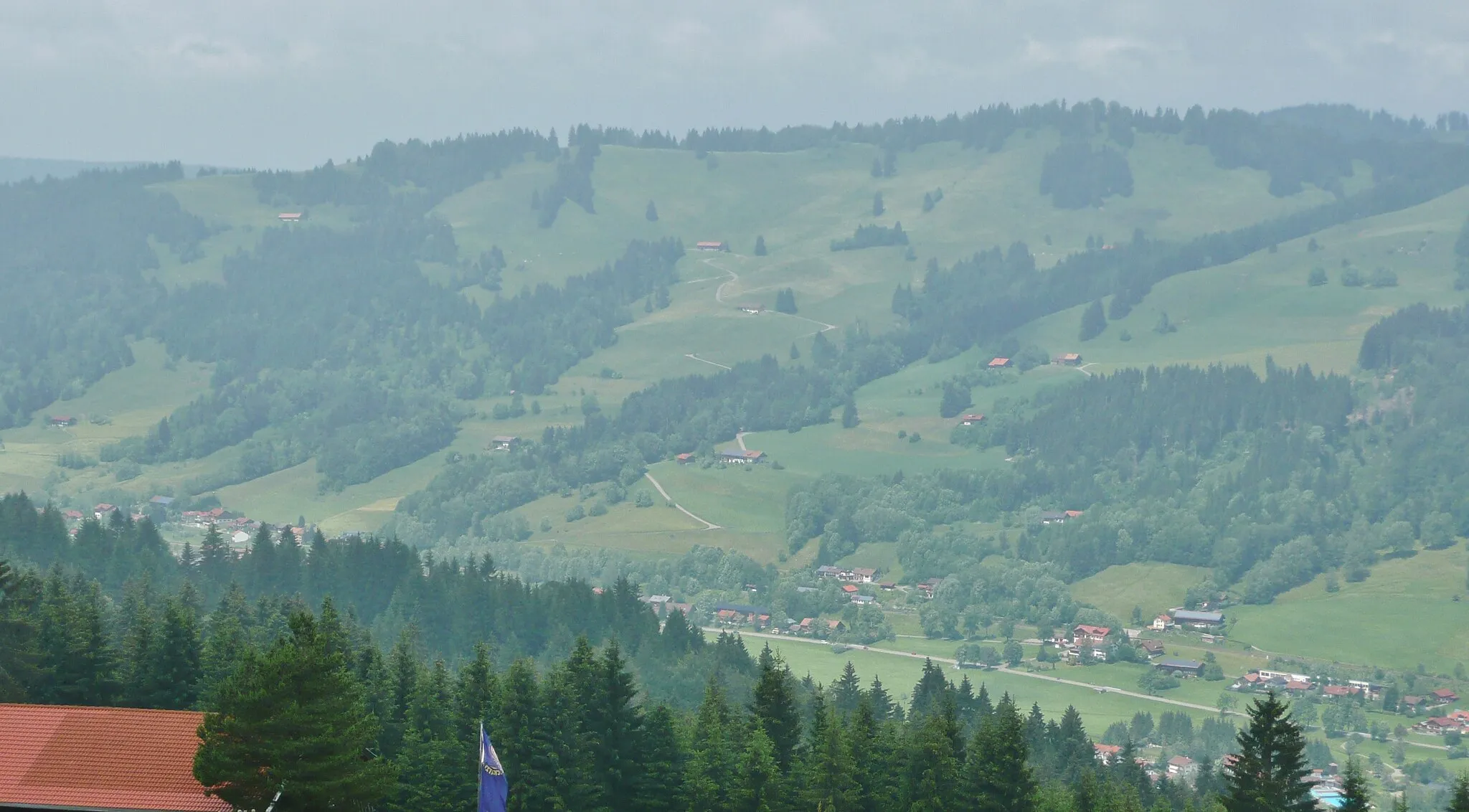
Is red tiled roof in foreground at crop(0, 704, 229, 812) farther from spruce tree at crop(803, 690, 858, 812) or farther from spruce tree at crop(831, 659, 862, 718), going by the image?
spruce tree at crop(831, 659, 862, 718)

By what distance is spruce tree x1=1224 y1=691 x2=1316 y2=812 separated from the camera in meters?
78.6

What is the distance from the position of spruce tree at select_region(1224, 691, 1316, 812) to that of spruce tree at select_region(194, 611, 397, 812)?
35762 mm

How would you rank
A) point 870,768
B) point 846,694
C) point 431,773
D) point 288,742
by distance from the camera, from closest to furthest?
point 288,742 < point 431,773 < point 870,768 < point 846,694

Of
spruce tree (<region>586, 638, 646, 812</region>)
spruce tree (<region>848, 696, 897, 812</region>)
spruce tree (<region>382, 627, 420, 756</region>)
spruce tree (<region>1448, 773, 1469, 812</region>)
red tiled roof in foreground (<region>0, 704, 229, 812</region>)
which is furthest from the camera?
spruce tree (<region>848, 696, 897, 812</region>)

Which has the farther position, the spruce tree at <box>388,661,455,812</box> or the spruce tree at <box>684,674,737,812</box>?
the spruce tree at <box>684,674,737,812</box>

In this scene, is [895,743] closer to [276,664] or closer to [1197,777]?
[276,664]

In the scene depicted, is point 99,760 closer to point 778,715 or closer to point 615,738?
point 615,738

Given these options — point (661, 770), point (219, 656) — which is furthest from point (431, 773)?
point (219, 656)

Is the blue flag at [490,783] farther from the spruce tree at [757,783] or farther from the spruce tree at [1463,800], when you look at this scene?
the spruce tree at [1463,800]

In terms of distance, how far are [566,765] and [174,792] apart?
729 inches

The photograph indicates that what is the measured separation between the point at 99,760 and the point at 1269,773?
149 ft

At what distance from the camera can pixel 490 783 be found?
60469 millimetres

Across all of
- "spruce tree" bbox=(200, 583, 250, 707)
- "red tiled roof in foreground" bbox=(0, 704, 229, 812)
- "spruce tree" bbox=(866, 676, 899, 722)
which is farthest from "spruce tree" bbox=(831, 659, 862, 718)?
"red tiled roof in foreground" bbox=(0, 704, 229, 812)

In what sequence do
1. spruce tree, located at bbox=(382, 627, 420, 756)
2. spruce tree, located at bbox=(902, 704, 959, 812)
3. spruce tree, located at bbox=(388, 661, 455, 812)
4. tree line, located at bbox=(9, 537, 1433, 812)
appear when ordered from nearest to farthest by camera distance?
spruce tree, located at bbox=(388, 661, 455, 812), tree line, located at bbox=(9, 537, 1433, 812), spruce tree, located at bbox=(902, 704, 959, 812), spruce tree, located at bbox=(382, 627, 420, 756)
